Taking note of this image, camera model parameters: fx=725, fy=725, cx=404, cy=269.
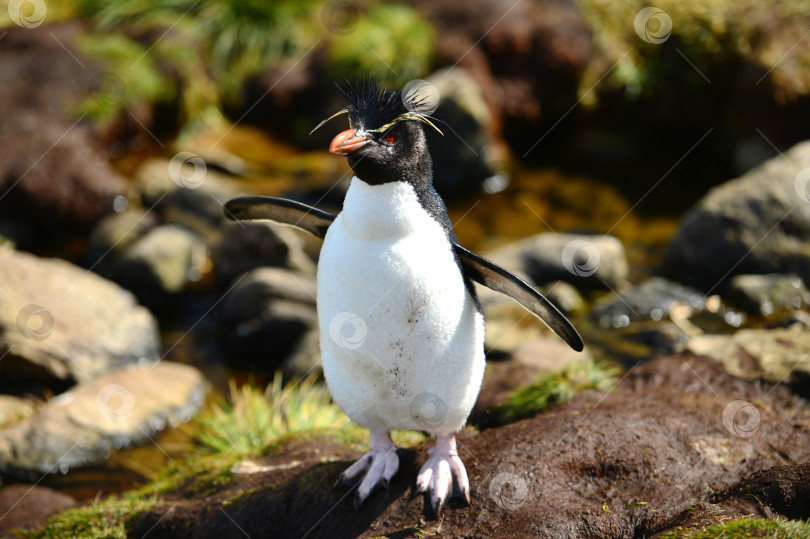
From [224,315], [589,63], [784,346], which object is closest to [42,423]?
[224,315]

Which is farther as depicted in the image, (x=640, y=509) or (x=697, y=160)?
(x=697, y=160)

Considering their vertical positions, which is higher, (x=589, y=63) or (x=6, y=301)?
(x=589, y=63)

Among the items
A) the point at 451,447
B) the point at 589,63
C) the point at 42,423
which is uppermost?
the point at 589,63

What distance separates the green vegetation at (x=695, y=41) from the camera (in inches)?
392

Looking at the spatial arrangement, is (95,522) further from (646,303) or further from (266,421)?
(646,303)

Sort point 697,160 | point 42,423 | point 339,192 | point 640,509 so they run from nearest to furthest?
point 640,509 → point 42,423 → point 339,192 → point 697,160

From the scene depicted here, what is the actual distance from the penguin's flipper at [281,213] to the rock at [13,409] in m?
3.54

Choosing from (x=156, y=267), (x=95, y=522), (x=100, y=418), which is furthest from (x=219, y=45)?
(x=95, y=522)

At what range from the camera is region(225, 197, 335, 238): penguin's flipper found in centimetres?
410

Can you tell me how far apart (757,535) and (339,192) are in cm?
849

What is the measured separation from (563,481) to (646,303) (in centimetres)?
490

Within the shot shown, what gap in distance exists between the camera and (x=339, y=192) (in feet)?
35.2

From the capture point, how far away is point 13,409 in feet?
21.3

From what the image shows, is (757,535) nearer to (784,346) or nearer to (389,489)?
(389,489)
